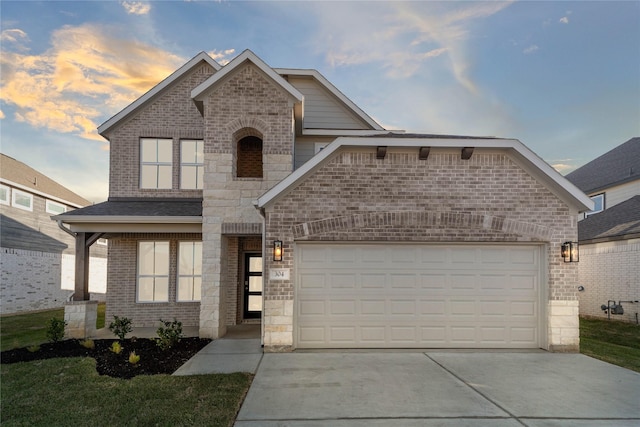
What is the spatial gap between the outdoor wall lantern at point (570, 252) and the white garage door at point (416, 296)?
513mm

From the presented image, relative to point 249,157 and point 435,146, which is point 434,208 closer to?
point 435,146

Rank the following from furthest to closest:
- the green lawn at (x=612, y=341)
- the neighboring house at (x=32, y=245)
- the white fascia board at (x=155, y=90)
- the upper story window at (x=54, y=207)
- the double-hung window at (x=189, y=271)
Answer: the upper story window at (x=54, y=207), the neighboring house at (x=32, y=245), the double-hung window at (x=189, y=271), the white fascia board at (x=155, y=90), the green lawn at (x=612, y=341)

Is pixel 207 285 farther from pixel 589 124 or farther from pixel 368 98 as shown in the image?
pixel 589 124

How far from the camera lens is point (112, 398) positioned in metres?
5.35

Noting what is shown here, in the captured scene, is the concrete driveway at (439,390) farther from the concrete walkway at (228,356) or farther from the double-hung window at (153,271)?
the double-hung window at (153,271)

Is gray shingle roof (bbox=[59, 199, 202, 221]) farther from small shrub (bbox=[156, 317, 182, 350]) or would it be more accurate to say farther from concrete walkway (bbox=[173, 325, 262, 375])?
concrete walkway (bbox=[173, 325, 262, 375])

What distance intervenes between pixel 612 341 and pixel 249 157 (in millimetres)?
11945

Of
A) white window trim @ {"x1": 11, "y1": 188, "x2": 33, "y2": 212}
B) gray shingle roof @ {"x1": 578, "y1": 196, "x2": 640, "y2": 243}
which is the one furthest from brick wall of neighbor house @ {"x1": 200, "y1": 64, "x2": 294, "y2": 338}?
white window trim @ {"x1": 11, "y1": 188, "x2": 33, "y2": 212}

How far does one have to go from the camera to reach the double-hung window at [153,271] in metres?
11.6

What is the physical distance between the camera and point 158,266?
11.7 m

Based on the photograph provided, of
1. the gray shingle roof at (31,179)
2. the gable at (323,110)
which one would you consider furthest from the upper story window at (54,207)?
the gable at (323,110)

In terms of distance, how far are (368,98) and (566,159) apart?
19.4 m

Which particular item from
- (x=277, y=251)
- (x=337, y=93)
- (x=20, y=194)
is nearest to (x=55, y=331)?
(x=277, y=251)

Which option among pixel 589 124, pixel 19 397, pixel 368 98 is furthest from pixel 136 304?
pixel 589 124
